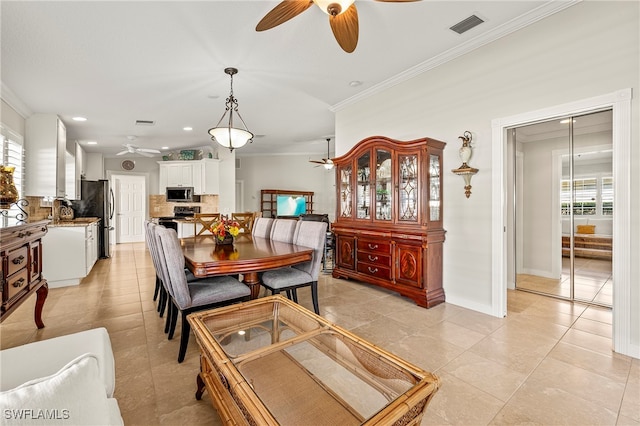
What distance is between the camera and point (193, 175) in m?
7.74

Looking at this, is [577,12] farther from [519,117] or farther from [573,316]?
[573,316]

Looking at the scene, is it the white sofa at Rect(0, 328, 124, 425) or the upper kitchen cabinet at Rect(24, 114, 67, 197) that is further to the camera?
the upper kitchen cabinet at Rect(24, 114, 67, 197)

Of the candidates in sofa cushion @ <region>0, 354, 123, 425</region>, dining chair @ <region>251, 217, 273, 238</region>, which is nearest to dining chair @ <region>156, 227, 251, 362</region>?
dining chair @ <region>251, 217, 273, 238</region>

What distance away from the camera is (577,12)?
2422 mm

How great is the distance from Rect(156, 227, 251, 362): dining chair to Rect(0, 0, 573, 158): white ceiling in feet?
6.14

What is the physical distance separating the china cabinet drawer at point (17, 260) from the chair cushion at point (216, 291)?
1.19m

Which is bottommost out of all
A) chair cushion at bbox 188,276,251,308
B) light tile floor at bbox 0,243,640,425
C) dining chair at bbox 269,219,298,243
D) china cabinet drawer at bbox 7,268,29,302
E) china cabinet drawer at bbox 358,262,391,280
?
light tile floor at bbox 0,243,640,425

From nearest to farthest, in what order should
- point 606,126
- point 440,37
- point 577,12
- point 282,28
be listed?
point 577,12
point 282,28
point 440,37
point 606,126

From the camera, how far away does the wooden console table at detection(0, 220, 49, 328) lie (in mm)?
1974

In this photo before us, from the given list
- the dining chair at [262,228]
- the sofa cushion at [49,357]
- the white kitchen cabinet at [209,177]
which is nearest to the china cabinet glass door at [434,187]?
the dining chair at [262,228]

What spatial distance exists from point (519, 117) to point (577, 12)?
2.83 feet

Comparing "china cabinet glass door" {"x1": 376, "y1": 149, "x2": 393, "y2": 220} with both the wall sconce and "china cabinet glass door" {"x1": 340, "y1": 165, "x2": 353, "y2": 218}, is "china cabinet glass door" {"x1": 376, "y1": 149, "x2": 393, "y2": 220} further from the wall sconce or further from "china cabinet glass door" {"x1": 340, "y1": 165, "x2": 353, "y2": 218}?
the wall sconce

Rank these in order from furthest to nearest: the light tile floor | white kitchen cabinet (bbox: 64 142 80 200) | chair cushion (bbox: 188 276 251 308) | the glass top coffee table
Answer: white kitchen cabinet (bbox: 64 142 80 200) < chair cushion (bbox: 188 276 251 308) < the light tile floor < the glass top coffee table

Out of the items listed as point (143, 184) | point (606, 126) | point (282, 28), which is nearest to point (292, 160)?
point (143, 184)
